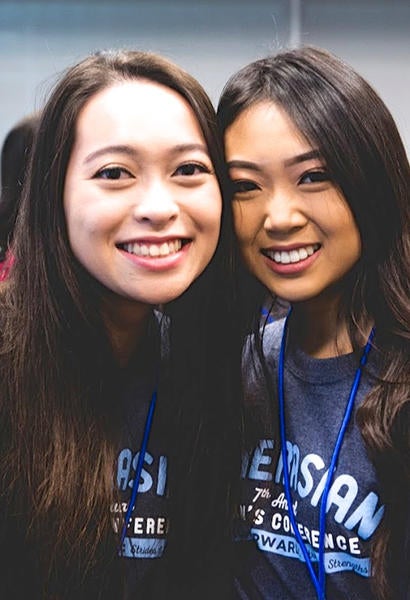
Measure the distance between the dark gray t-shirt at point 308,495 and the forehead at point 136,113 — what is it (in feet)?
1.37

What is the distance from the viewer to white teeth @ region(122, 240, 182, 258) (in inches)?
44.6

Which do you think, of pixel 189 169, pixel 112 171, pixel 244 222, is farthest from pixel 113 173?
pixel 244 222

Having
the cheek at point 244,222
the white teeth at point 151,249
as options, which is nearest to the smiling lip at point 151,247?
the white teeth at point 151,249

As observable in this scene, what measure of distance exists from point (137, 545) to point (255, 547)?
19 centimetres

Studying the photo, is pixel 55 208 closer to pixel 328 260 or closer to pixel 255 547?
pixel 328 260

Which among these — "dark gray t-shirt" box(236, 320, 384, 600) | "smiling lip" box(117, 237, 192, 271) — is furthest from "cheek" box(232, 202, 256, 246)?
"dark gray t-shirt" box(236, 320, 384, 600)

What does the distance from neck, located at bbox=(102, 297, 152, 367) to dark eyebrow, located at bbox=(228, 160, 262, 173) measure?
0.27 m

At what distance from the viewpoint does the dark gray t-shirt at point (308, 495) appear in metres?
1.15

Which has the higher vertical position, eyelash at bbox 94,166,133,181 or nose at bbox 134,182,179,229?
eyelash at bbox 94,166,133,181

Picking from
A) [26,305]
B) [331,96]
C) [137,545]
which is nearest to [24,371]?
[26,305]

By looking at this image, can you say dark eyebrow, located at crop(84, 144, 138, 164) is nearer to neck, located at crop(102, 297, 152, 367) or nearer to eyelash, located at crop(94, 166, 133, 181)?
eyelash, located at crop(94, 166, 133, 181)

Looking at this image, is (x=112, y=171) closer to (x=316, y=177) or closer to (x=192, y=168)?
(x=192, y=168)

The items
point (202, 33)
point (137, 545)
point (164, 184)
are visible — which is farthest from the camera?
point (202, 33)

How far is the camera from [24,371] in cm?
117
